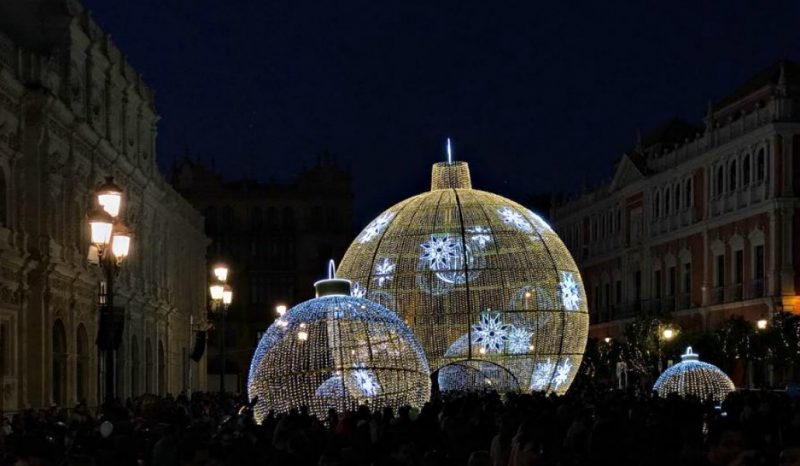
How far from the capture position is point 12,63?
33000 mm

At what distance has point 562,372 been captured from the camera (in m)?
29.4

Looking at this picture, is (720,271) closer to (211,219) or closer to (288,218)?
(288,218)

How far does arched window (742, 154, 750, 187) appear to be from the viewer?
52188 mm

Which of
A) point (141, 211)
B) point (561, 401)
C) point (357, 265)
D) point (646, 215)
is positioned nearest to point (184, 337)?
point (141, 211)

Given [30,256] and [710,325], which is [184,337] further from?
[30,256]

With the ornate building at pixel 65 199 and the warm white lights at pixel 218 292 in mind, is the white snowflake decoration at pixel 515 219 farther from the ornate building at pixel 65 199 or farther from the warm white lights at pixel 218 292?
the ornate building at pixel 65 199

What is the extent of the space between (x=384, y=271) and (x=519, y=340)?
2.61m

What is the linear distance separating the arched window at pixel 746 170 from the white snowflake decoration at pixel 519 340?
25456 millimetres

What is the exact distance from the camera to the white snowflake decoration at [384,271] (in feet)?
93.8

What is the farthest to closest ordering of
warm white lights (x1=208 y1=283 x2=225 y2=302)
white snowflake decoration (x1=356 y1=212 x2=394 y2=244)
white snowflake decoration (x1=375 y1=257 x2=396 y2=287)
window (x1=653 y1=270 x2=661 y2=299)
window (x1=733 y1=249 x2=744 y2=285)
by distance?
window (x1=653 y1=270 x2=661 y2=299) < window (x1=733 y1=249 x2=744 y2=285) < warm white lights (x1=208 y1=283 x2=225 y2=302) < white snowflake decoration (x1=356 y1=212 x2=394 y2=244) < white snowflake decoration (x1=375 y1=257 x2=396 y2=287)

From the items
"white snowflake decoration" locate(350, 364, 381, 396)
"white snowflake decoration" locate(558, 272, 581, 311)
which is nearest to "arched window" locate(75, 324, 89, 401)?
"white snowflake decoration" locate(558, 272, 581, 311)

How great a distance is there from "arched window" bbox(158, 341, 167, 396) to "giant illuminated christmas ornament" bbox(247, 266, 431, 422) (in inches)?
1245

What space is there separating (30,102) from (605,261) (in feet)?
132

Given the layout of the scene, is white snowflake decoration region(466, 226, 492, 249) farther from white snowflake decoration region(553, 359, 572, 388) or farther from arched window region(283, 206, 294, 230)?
arched window region(283, 206, 294, 230)
